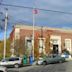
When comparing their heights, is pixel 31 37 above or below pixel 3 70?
above

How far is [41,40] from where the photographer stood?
81.4 m

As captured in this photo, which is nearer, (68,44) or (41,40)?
(41,40)

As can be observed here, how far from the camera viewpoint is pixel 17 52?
76.0 m

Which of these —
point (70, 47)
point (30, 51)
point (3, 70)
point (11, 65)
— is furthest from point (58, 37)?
point (3, 70)

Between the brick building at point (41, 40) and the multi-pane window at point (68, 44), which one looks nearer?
the brick building at point (41, 40)

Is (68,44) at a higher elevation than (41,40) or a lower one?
lower

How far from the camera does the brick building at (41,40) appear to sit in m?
76.9

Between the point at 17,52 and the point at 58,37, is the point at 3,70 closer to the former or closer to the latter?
the point at 17,52

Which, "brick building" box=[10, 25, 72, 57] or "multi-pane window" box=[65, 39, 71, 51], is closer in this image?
"brick building" box=[10, 25, 72, 57]

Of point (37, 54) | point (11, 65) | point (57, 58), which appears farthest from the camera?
point (37, 54)

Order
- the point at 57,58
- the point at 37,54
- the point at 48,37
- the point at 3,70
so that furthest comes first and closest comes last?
1. the point at 48,37
2. the point at 37,54
3. the point at 57,58
4. the point at 3,70

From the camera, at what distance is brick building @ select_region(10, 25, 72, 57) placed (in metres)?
76.9

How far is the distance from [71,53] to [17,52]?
14.2 m

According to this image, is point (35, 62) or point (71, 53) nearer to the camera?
point (35, 62)
